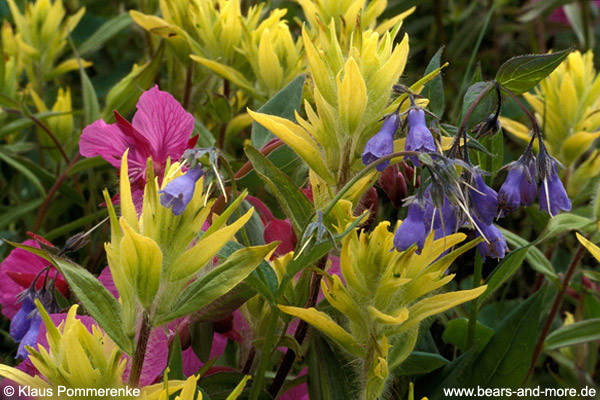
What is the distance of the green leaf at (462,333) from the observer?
0.54 m

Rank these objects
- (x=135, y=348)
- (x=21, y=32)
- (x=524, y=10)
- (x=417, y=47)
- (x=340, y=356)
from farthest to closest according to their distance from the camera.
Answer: (x=417, y=47) < (x=524, y=10) < (x=21, y=32) < (x=340, y=356) < (x=135, y=348)

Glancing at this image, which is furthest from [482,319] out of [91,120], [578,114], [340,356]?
[91,120]

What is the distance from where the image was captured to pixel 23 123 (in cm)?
79

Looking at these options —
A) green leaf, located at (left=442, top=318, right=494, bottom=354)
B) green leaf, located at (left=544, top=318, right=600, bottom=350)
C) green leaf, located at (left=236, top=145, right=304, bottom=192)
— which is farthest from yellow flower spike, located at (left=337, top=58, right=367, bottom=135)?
green leaf, located at (left=544, top=318, right=600, bottom=350)

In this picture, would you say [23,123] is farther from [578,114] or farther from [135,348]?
[578,114]

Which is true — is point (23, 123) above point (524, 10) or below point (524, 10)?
above

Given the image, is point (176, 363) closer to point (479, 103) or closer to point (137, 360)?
point (137, 360)

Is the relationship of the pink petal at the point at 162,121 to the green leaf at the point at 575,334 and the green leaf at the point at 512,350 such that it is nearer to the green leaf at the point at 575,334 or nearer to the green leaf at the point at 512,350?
the green leaf at the point at 512,350

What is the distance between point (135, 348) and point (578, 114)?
2.02ft

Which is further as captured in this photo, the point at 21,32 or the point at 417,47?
the point at 417,47

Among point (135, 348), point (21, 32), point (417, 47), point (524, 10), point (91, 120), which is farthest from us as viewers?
point (417, 47)

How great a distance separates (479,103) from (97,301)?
287 mm

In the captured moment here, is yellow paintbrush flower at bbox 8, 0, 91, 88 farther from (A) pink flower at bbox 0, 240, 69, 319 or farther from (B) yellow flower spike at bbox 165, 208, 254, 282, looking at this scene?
(B) yellow flower spike at bbox 165, 208, 254, 282

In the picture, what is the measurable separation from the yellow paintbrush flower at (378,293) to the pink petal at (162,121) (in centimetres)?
17
